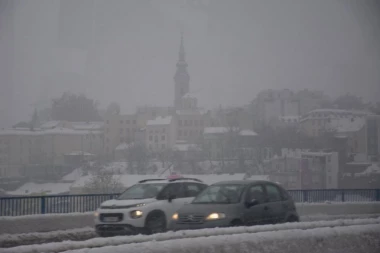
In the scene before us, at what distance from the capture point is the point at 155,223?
497 inches

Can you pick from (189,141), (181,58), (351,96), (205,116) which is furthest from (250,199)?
(181,58)

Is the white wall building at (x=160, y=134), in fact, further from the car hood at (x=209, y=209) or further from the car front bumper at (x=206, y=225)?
the car front bumper at (x=206, y=225)

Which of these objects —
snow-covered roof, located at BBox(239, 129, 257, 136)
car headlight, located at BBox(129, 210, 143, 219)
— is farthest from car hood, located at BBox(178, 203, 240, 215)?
snow-covered roof, located at BBox(239, 129, 257, 136)

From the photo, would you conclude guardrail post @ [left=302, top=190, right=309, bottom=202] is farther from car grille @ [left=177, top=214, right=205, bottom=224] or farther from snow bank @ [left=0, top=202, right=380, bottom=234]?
car grille @ [left=177, top=214, right=205, bottom=224]

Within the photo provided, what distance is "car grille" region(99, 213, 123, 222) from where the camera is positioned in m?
12.3

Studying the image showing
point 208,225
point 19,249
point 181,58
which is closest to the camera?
point 19,249

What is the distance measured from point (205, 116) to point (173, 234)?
82681 mm

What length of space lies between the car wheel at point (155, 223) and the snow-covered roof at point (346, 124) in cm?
6328

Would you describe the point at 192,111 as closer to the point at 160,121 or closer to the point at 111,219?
the point at 160,121

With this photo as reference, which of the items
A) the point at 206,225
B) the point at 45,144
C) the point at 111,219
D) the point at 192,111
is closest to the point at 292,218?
the point at 206,225

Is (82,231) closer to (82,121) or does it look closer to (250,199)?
(250,199)

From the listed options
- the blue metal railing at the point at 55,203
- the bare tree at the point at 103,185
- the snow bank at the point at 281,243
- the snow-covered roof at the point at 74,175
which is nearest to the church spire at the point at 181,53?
the snow-covered roof at the point at 74,175

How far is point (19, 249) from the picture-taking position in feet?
26.6

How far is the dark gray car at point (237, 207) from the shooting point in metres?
10.5
